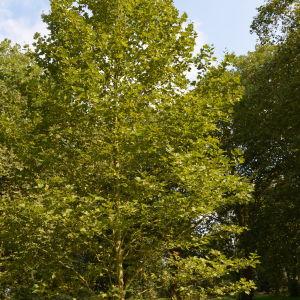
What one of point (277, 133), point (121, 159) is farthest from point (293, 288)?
point (121, 159)

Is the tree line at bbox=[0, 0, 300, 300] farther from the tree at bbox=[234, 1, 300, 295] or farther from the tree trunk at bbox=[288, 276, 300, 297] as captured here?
the tree trunk at bbox=[288, 276, 300, 297]

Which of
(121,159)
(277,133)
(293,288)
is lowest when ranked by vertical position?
(293,288)

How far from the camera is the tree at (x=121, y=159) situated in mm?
9961

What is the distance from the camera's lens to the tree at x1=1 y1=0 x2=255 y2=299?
32.7 feet

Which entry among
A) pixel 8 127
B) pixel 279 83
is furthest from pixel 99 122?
pixel 279 83

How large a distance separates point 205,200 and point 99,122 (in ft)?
12.6

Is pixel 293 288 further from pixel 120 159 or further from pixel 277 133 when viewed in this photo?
pixel 120 159

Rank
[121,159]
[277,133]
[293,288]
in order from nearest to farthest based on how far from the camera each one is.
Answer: [121,159] < [277,133] < [293,288]

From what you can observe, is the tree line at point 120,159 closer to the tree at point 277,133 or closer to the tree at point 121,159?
the tree at point 121,159

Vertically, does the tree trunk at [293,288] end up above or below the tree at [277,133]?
below

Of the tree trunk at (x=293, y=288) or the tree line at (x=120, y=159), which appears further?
the tree trunk at (x=293, y=288)

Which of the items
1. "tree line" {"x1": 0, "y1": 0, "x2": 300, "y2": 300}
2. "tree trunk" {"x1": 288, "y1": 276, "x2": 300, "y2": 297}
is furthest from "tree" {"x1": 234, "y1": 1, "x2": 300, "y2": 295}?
"tree trunk" {"x1": 288, "y1": 276, "x2": 300, "y2": 297}

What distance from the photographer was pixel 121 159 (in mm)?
11070

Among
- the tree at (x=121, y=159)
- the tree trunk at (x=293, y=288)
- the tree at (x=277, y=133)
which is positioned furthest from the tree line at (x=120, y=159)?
the tree trunk at (x=293, y=288)
